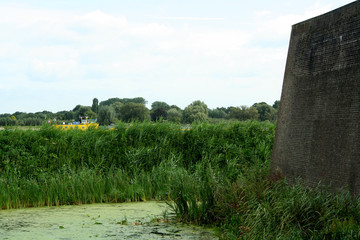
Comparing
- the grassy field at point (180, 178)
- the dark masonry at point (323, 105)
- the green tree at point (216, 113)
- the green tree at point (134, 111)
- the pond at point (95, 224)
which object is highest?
the green tree at point (216, 113)

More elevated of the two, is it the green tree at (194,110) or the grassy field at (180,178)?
the green tree at (194,110)

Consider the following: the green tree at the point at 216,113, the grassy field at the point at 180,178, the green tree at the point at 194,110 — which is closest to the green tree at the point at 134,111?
the green tree at the point at 194,110

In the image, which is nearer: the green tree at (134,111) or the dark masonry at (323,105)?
the dark masonry at (323,105)

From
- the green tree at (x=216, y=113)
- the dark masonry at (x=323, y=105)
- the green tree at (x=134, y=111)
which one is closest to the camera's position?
the dark masonry at (x=323, y=105)

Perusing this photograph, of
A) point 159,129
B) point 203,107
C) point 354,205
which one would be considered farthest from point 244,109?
point 354,205

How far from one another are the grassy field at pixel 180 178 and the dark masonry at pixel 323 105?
51 centimetres

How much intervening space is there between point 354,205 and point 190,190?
236 cm

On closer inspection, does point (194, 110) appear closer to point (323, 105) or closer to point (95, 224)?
point (323, 105)

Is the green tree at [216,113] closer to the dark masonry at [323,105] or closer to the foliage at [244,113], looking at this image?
the foliage at [244,113]

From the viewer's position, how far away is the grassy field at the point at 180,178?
5090mm

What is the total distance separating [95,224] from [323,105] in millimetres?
4399

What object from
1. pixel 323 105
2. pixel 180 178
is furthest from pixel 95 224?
pixel 323 105

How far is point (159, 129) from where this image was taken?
10422mm

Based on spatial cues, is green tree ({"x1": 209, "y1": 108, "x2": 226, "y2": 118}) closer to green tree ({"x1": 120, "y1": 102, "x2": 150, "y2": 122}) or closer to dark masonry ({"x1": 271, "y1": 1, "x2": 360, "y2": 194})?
green tree ({"x1": 120, "y1": 102, "x2": 150, "y2": 122})
